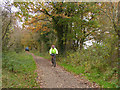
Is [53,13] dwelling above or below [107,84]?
above

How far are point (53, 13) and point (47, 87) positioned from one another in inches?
424

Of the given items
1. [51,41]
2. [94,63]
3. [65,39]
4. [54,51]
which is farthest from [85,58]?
[51,41]

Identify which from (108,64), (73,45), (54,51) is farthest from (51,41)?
(108,64)

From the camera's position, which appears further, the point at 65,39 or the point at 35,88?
the point at 65,39

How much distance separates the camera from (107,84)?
595cm

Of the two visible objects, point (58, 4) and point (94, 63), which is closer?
point (94, 63)

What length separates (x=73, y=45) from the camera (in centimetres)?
1614

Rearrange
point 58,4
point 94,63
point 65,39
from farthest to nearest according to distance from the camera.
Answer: point 65,39
point 58,4
point 94,63

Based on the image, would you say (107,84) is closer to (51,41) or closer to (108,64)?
(108,64)

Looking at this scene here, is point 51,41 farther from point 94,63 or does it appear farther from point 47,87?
point 47,87

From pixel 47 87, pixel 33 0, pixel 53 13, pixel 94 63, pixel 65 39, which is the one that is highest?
pixel 53 13

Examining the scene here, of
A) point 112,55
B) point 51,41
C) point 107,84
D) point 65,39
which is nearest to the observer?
point 107,84

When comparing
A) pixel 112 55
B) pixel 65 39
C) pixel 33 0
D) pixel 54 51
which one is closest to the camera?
pixel 33 0

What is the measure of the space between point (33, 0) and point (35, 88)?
15.7ft
